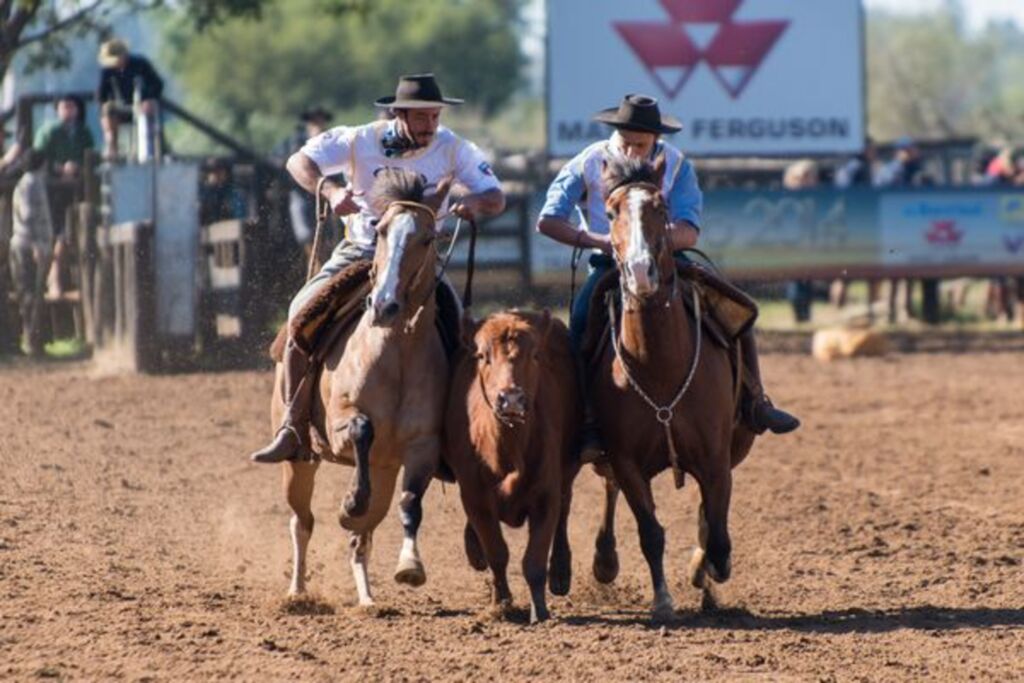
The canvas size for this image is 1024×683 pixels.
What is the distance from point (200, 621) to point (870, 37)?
9666 cm

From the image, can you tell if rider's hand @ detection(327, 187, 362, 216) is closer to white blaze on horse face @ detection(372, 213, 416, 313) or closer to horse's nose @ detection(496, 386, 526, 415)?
white blaze on horse face @ detection(372, 213, 416, 313)

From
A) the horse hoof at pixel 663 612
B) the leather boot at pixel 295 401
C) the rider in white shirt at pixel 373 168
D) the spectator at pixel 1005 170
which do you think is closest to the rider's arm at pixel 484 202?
the rider in white shirt at pixel 373 168

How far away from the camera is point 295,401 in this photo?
389 inches

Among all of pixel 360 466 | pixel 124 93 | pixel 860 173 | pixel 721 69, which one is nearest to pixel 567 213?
pixel 360 466

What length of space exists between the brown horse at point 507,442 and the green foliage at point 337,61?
6159cm

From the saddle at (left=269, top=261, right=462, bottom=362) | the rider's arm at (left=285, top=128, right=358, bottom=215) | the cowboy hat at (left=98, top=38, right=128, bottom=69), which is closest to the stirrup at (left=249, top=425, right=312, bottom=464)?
the saddle at (left=269, top=261, right=462, bottom=362)

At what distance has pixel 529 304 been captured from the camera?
22.3 metres

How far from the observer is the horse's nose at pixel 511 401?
877cm

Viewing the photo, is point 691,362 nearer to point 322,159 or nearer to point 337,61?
point 322,159

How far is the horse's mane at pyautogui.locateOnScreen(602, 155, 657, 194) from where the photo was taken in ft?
30.5

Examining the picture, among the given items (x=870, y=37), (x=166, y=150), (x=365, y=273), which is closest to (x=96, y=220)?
(x=166, y=150)

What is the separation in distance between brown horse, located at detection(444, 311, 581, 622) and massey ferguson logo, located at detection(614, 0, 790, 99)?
16.0 m

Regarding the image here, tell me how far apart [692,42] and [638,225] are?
53.8 ft

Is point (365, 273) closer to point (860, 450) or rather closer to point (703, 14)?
point (860, 450)
